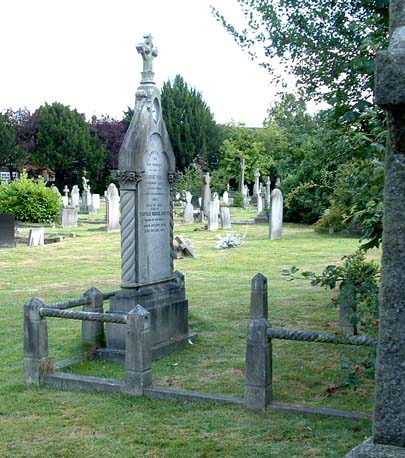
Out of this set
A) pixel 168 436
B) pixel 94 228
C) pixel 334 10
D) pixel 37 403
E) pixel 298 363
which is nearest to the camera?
pixel 168 436

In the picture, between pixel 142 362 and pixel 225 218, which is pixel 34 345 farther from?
pixel 225 218

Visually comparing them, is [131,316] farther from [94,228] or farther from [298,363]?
[94,228]

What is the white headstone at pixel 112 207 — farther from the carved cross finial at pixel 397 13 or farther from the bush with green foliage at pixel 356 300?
the carved cross finial at pixel 397 13

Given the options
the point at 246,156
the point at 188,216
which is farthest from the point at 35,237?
the point at 246,156

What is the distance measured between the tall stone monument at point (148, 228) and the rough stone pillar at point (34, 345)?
4.32 ft

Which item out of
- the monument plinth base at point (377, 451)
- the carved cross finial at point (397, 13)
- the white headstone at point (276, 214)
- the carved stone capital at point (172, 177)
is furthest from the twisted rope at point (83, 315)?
the white headstone at point (276, 214)

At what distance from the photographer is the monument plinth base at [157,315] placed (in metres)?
8.19

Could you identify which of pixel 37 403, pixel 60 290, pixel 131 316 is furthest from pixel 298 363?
pixel 60 290

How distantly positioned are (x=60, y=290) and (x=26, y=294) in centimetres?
74

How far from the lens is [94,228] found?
2953 centimetres

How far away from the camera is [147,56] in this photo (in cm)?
891

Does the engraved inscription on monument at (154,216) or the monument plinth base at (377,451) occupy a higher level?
the engraved inscription on monument at (154,216)

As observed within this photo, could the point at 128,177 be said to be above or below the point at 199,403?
above

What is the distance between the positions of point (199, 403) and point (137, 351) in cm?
84
